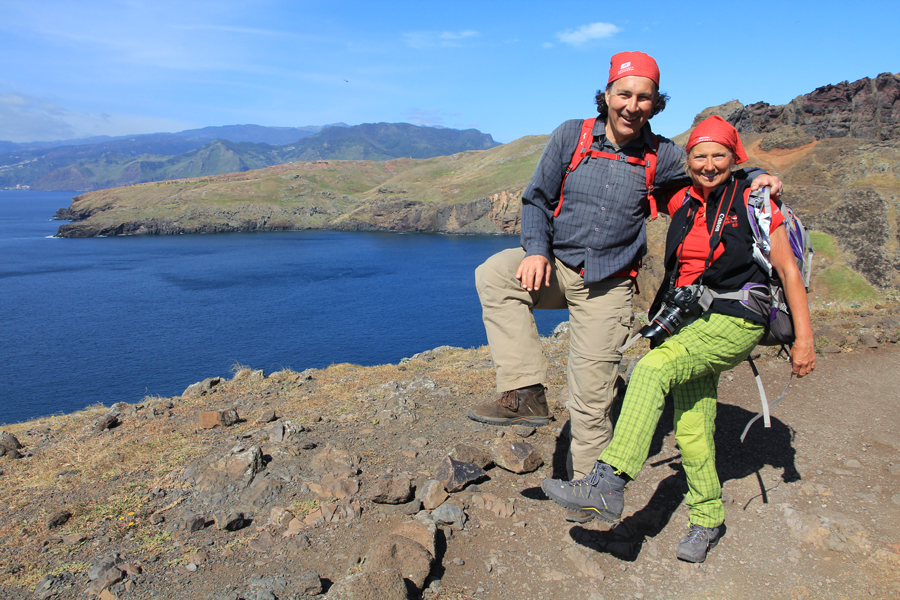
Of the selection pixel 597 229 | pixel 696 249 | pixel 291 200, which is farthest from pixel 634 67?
pixel 291 200

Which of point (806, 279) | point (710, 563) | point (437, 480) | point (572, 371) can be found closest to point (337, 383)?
point (437, 480)

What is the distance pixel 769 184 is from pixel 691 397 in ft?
4.04

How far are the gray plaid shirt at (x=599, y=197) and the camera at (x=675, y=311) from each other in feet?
1.36

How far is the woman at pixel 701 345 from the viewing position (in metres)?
2.73

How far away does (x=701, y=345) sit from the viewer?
2896mm

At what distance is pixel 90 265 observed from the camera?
73.4 meters

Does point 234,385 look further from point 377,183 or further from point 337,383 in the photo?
point 377,183

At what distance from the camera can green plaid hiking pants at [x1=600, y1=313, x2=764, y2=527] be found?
2738 mm

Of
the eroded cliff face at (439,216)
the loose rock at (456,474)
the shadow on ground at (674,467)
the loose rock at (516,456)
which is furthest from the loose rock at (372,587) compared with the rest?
the eroded cliff face at (439,216)

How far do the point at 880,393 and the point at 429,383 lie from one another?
4.92 metres

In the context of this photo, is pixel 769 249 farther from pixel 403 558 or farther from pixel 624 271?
pixel 403 558

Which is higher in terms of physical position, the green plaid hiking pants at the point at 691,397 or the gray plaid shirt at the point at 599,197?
the gray plaid shirt at the point at 599,197

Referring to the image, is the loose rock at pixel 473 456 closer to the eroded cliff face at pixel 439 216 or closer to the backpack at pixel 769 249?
the backpack at pixel 769 249

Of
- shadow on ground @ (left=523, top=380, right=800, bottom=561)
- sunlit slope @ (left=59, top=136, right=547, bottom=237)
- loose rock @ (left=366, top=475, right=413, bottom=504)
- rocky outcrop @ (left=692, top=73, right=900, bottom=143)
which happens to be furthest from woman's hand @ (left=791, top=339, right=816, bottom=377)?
sunlit slope @ (left=59, top=136, right=547, bottom=237)
